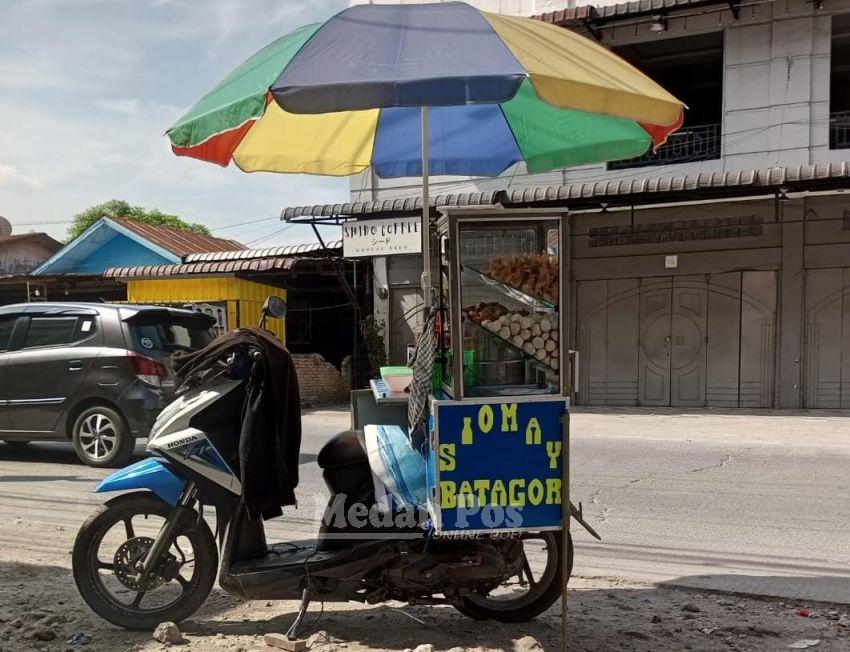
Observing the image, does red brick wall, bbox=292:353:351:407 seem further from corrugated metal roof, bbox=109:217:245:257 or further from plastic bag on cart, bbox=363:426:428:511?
plastic bag on cart, bbox=363:426:428:511

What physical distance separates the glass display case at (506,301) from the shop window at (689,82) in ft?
37.1

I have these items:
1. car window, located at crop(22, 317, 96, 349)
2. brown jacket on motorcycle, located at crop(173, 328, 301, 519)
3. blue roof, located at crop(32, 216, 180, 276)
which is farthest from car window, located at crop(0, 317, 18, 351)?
blue roof, located at crop(32, 216, 180, 276)

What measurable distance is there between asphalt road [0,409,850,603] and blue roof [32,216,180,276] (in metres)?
10.3

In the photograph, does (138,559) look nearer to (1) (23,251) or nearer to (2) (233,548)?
(2) (233,548)

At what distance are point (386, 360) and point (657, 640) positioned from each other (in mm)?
12946

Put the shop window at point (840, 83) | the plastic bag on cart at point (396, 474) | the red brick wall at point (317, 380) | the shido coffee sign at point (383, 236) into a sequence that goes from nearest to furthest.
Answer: the plastic bag on cart at point (396, 474)
the shop window at point (840, 83)
the shido coffee sign at point (383, 236)
the red brick wall at point (317, 380)

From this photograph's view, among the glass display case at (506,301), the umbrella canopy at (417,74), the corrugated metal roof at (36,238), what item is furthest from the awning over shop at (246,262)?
the corrugated metal roof at (36,238)

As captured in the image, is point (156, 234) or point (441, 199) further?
point (156, 234)

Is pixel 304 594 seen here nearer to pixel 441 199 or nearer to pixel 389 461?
pixel 389 461

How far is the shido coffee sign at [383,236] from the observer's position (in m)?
14.6

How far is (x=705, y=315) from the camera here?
14383 millimetres

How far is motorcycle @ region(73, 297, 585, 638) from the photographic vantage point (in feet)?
11.3

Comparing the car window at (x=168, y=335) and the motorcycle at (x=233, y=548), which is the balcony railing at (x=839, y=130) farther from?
the motorcycle at (x=233, y=548)

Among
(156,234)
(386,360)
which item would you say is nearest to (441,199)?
(386,360)
